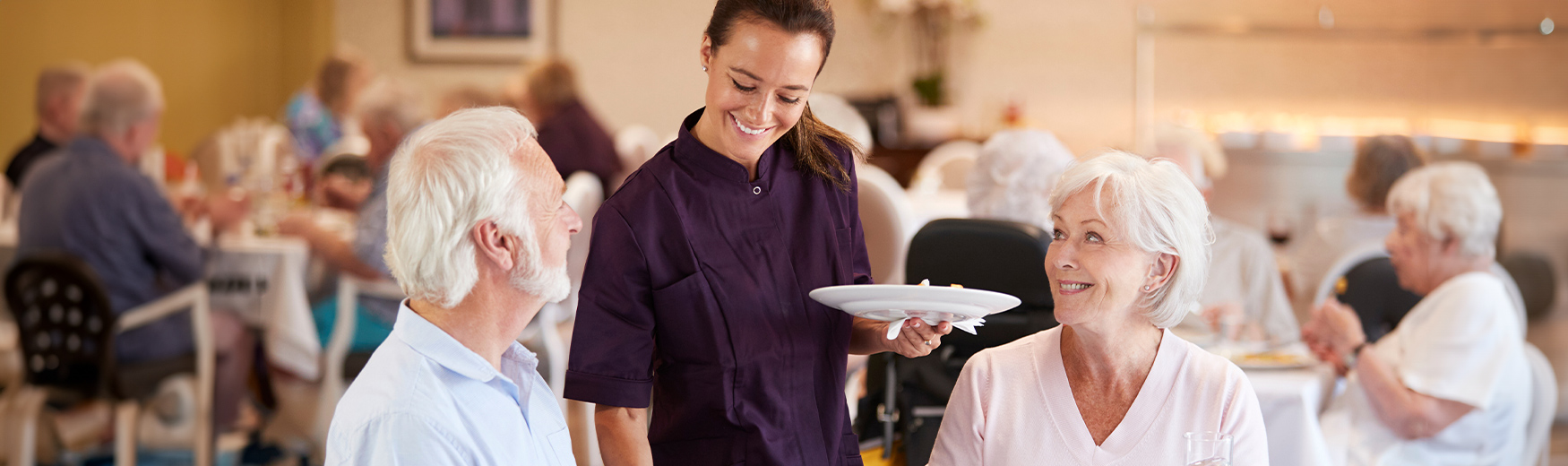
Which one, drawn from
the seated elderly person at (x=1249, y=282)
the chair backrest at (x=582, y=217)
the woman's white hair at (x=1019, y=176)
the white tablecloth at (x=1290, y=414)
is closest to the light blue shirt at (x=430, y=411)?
the white tablecloth at (x=1290, y=414)

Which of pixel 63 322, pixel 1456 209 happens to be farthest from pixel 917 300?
pixel 63 322

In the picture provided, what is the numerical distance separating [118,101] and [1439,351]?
12.0 feet

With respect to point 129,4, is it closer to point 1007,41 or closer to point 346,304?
point 346,304

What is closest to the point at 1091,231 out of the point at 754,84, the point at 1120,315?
the point at 1120,315

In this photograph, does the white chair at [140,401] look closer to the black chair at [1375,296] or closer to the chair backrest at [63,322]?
the chair backrest at [63,322]

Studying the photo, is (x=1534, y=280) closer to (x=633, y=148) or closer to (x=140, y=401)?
(x=633, y=148)

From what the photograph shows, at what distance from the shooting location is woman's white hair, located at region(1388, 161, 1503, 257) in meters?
2.52

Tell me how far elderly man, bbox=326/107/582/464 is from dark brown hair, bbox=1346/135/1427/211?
297 centimetres

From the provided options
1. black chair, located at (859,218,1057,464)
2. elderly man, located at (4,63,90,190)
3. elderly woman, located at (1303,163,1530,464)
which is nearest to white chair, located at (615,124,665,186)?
elderly man, located at (4,63,90,190)

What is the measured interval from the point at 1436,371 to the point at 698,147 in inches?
73.3

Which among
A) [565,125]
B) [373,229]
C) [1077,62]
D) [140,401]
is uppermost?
[1077,62]

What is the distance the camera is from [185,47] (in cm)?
719

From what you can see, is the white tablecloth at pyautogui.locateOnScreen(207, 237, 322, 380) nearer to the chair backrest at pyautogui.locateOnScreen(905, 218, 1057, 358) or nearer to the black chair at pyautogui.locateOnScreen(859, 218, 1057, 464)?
the black chair at pyautogui.locateOnScreen(859, 218, 1057, 464)

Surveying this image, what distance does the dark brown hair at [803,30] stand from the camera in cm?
131
